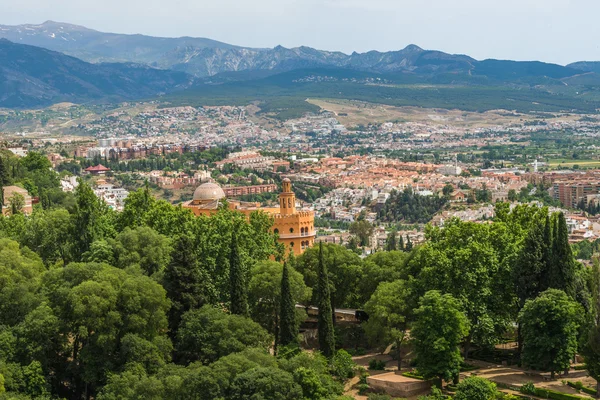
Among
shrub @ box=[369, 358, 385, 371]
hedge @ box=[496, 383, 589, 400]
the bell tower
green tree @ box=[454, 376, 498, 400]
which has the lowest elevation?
shrub @ box=[369, 358, 385, 371]

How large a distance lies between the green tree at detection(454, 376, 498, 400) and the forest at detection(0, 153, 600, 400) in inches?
2.4

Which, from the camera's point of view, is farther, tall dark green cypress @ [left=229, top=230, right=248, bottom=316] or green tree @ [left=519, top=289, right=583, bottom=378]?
tall dark green cypress @ [left=229, top=230, right=248, bottom=316]

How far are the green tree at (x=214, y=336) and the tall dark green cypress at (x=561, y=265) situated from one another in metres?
9.78

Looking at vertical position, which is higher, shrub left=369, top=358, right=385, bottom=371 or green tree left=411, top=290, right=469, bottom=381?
green tree left=411, top=290, right=469, bottom=381

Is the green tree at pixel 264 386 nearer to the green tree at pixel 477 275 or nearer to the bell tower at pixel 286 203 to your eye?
the green tree at pixel 477 275

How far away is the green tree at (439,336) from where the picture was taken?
2880cm

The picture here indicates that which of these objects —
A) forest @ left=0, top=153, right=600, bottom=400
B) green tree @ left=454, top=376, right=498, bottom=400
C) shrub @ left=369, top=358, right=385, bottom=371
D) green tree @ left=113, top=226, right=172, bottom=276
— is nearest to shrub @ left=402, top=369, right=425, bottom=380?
forest @ left=0, top=153, right=600, bottom=400

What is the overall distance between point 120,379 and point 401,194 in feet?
288

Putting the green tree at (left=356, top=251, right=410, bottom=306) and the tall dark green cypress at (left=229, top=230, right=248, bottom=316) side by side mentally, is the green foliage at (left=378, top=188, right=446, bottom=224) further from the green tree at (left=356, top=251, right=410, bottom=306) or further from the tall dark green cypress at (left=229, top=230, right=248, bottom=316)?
the tall dark green cypress at (left=229, top=230, right=248, bottom=316)

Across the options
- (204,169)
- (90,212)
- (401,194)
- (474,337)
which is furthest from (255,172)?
(474,337)

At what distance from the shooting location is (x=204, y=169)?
406 feet

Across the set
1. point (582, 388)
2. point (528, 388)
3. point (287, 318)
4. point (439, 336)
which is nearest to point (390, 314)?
point (439, 336)

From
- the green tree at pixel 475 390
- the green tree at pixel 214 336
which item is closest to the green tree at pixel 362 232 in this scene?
the green tree at pixel 214 336

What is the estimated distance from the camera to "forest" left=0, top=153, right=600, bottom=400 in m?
27.4
